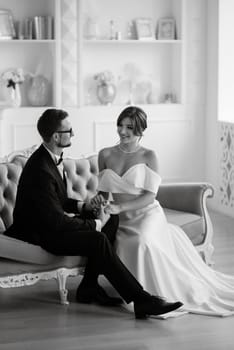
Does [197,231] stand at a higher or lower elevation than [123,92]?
lower

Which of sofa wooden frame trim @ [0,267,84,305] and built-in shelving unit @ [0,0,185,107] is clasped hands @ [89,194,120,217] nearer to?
sofa wooden frame trim @ [0,267,84,305]

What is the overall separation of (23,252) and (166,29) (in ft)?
14.8

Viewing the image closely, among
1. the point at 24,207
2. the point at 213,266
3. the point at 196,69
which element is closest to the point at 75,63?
the point at 196,69

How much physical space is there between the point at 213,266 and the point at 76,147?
9.38 feet

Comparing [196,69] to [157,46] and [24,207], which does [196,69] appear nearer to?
[157,46]

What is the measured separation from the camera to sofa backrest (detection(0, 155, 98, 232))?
5.29 metres

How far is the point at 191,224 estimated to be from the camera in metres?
5.60

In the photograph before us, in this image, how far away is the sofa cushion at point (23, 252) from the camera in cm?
473

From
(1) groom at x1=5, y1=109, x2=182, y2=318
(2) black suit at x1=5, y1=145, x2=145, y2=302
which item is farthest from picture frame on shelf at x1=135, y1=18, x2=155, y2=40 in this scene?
(2) black suit at x1=5, y1=145, x2=145, y2=302

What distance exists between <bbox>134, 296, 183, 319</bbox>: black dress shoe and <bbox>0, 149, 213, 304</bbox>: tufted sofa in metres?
0.53

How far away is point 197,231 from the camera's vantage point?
5629 millimetres

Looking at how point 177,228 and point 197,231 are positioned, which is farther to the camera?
point 197,231

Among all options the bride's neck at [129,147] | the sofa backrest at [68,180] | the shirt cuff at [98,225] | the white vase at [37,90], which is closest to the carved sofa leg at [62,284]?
the shirt cuff at [98,225]

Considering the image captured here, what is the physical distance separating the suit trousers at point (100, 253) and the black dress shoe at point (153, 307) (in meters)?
0.05
